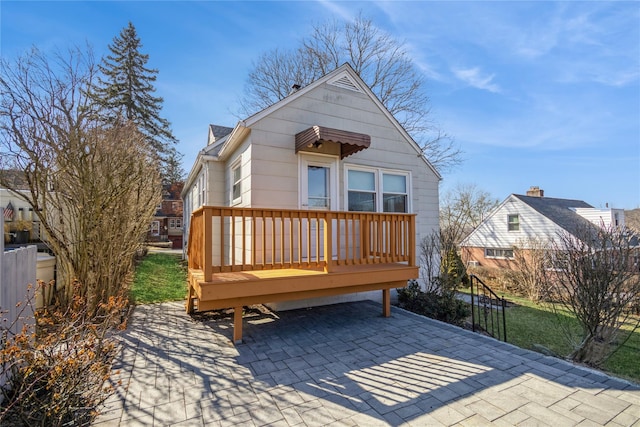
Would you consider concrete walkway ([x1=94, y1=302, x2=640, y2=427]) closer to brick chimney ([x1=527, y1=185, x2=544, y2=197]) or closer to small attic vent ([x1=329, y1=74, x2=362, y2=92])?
small attic vent ([x1=329, y1=74, x2=362, y2=92])

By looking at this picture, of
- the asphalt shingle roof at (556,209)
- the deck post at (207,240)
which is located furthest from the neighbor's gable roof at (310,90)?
the asphalt shingle roof at (556,209)

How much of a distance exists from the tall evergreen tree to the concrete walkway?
823 inches

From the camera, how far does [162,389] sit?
3.13 meters

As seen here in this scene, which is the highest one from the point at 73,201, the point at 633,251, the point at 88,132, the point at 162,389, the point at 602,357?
the point at 88,132

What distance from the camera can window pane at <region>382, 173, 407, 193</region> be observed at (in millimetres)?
7428

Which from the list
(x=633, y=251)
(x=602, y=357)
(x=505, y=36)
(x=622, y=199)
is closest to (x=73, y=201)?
(x=602, y=357)

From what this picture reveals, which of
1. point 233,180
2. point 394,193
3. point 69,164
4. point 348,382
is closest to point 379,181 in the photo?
point 394,193

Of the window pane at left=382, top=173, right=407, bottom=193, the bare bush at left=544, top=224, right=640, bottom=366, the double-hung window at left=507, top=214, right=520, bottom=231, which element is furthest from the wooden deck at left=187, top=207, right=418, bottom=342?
the double-hung window at left=507, top=214, right=520, bottom=231

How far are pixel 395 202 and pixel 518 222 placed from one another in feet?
57.0

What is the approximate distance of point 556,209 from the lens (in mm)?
20969

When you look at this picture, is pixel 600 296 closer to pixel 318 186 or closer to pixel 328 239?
pixel 328 239

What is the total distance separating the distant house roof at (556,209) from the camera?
19.3m

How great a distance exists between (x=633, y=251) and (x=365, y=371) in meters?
5.32

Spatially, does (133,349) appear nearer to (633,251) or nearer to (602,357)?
(602,357)
